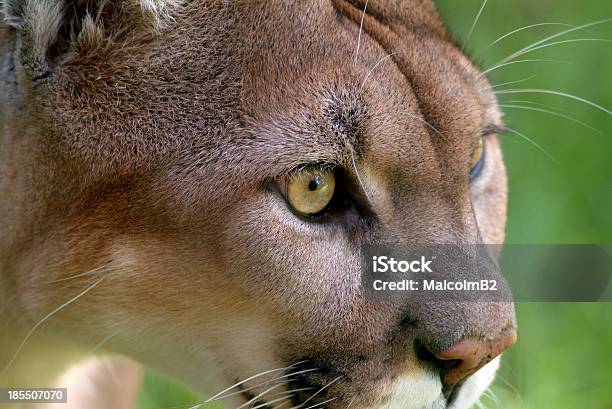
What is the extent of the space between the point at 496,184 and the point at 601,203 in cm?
183

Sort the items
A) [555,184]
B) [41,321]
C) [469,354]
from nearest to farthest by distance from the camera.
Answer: [469,354] → [41,321] → [555,184]

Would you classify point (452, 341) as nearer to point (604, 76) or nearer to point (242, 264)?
point (242, 264)

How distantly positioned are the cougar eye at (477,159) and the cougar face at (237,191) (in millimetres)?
256

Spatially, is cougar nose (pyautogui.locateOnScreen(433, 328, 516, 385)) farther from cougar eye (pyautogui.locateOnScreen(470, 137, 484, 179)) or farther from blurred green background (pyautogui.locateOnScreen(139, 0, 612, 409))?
blurred green background (pyautogui.locateOnScreen(139, 0, 612, 409))

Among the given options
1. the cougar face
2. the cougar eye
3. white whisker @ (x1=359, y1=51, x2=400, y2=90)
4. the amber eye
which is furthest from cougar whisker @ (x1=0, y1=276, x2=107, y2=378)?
the cougar eye

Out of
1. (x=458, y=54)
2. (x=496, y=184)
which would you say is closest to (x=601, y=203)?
(x=496, y=184)

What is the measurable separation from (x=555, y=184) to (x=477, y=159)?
2.05 m

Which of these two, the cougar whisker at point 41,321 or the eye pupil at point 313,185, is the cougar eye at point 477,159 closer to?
the eye pupil at point 313,185

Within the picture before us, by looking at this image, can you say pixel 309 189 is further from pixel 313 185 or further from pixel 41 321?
pixel 41 321

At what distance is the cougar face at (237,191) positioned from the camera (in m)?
2.21

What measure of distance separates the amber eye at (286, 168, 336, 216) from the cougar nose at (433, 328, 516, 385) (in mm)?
463

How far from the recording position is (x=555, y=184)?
4.59m

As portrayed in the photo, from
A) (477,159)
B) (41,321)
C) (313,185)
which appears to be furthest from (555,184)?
(41,321)

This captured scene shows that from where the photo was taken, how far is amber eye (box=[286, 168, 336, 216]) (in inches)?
87.0
